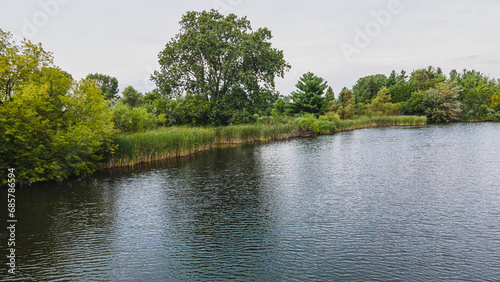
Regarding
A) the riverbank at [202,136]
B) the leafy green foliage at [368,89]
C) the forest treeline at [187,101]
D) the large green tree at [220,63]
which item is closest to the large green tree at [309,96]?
the forest treeline at [187,101]

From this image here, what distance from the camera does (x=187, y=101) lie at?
141ft

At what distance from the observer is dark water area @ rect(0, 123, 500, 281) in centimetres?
885

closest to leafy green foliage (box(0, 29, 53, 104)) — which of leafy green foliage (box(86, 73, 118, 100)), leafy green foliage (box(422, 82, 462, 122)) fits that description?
leafy green foliage (box(86, 73, 118, 100))

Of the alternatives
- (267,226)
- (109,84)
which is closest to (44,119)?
(267,226)

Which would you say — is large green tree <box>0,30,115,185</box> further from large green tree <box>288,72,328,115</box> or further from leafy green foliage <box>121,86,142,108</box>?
large green tree <box>288,72,328,115</box>

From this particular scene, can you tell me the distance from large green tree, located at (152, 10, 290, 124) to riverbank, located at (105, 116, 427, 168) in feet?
12.3

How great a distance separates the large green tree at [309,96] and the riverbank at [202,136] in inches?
321

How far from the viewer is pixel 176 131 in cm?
3262

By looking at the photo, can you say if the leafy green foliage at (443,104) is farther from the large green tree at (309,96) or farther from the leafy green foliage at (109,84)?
the leafy green foliage at (109,84)

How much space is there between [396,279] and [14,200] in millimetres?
17572

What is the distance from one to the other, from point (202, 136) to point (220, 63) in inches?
538

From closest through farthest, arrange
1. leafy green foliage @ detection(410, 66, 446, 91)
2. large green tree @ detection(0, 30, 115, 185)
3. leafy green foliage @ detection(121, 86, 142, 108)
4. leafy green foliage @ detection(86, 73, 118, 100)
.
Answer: large green tree @ detection(0, 30, 115, 185) → leafy green foliage @ detection(121, 86, 142, 108) → leafy green foliage @ detection(86, 73, 118, 100) → leafy green foliage @ detection(410, 66, 446, 91)

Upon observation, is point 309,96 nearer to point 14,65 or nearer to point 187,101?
point 187,101

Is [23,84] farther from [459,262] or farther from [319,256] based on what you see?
[459,262]
